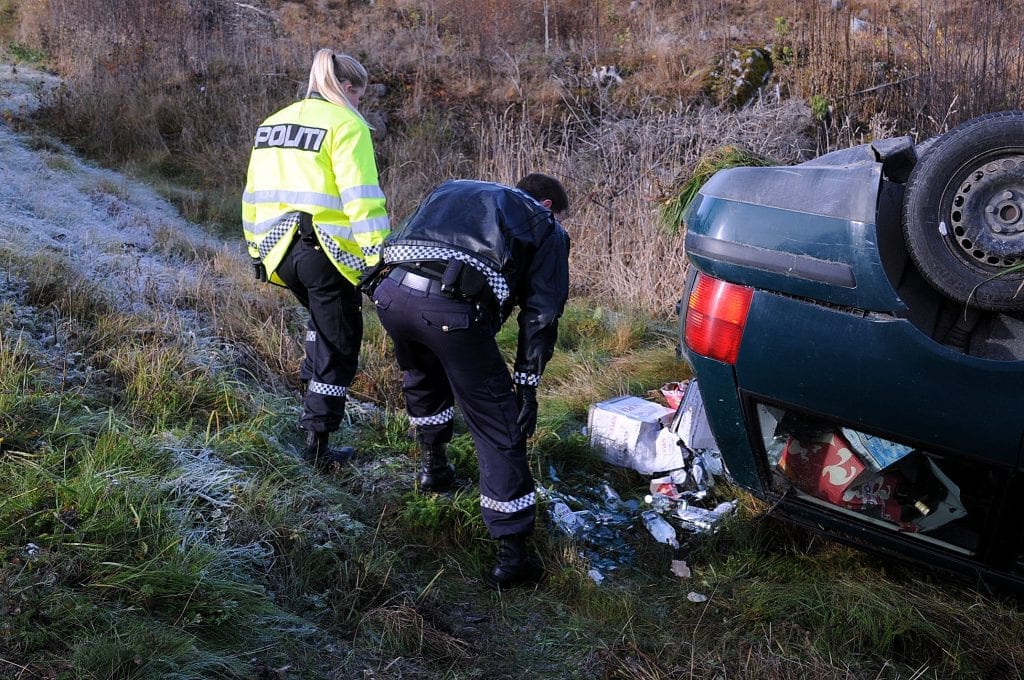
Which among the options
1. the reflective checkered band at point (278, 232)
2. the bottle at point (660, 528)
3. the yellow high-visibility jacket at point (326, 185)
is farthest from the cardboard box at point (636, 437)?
the reflective checkered band at point (278, 232)

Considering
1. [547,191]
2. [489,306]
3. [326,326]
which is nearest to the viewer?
[489,306]

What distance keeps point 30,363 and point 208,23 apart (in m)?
10.3

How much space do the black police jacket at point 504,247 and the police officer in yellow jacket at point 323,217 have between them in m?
0.59

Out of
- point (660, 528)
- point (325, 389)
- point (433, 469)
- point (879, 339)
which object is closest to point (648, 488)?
point (660, 528)

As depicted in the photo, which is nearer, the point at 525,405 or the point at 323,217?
the point at 525,405

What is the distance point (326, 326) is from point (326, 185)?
649mm

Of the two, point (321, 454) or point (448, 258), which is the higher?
point (448, 258)

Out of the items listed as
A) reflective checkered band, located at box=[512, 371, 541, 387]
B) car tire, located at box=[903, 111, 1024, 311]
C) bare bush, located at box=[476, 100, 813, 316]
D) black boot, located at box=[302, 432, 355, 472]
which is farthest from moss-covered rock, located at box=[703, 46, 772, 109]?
car tire, located at box=[903, 111, 1024, 311]

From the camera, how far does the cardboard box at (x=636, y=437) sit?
4.05 m

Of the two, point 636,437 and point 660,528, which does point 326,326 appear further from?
point 660,528

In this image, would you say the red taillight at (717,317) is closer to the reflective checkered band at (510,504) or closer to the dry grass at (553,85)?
the reflective checkered band at (510,504)

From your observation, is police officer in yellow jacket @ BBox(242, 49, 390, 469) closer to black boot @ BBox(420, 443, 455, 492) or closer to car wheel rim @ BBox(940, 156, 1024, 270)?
black boot @ BBox(420, 443, 455, 492)

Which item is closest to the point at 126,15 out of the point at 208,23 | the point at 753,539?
the point at 208,23

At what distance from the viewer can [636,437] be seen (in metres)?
4.07
